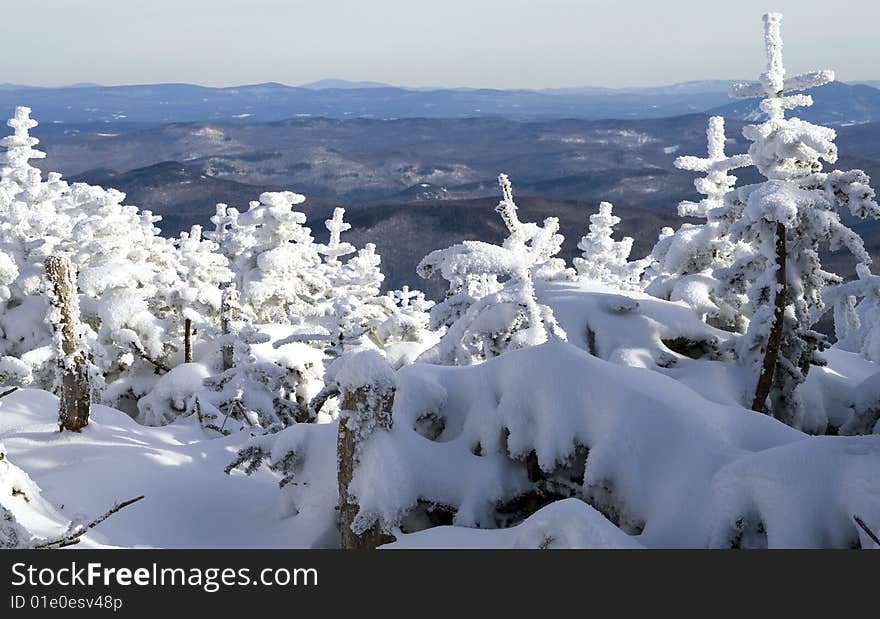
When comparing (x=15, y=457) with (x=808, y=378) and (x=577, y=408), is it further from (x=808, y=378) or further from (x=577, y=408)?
(x=808, y=378)

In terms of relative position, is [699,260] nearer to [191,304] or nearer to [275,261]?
[191,304]

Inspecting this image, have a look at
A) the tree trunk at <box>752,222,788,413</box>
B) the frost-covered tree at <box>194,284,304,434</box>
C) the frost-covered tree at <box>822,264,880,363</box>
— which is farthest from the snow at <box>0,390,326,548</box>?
the frost-covered tree at <box>822,264,880,363</box>

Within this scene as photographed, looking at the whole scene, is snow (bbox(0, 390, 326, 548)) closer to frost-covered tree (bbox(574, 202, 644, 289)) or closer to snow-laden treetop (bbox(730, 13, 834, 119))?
snow-laden treetop (bbox(730, 13, 834, 119))

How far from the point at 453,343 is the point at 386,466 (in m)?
4.25

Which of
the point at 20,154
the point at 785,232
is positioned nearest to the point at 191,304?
the point at 20,154

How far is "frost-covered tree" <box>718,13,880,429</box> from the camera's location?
444 inches

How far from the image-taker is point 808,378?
46.4ft

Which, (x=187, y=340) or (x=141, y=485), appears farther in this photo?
(x=187, y=340)

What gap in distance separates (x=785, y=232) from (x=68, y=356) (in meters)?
10.7

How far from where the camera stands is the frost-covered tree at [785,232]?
37.0 ft

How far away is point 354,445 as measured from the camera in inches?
277

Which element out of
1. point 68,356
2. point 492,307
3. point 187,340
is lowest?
point 187,340

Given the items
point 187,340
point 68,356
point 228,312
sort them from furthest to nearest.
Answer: point 187,340 < point 228,312 < point 68,356
